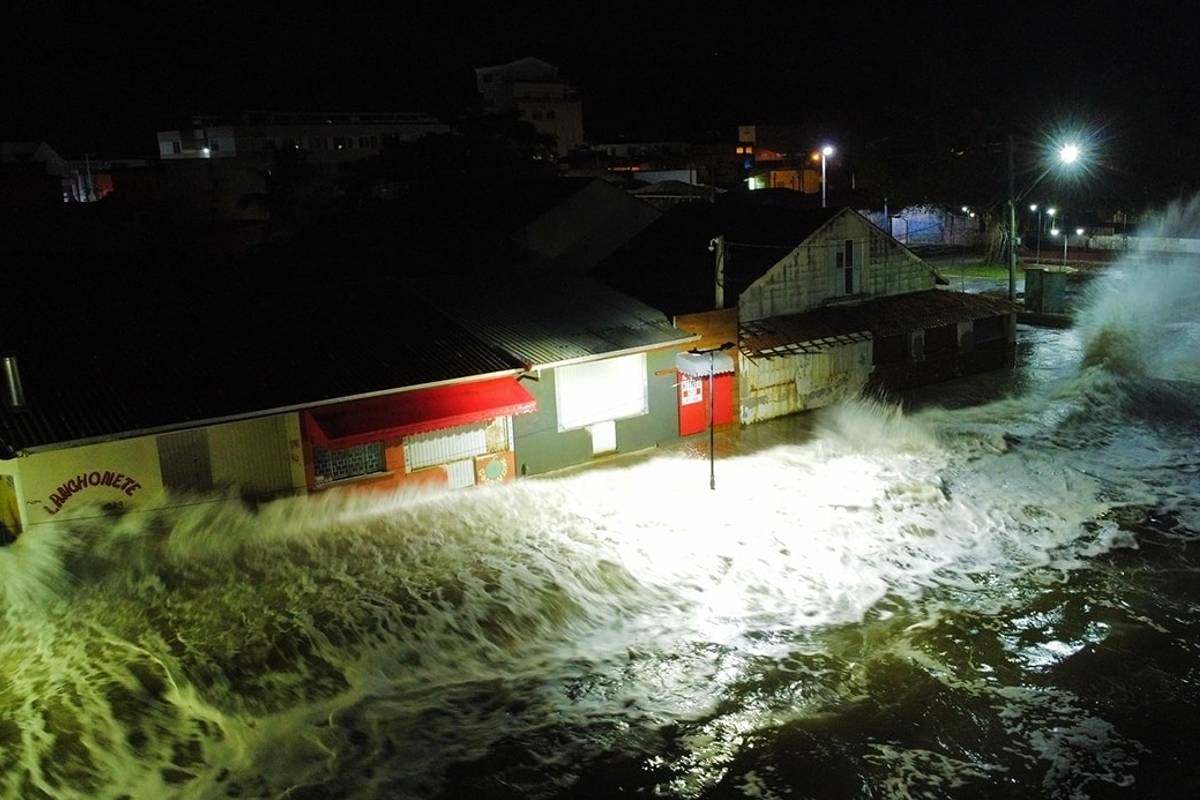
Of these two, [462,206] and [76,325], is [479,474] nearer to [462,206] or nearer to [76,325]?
[76,325]

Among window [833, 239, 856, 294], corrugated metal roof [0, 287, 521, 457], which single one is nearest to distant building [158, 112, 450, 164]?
corrugated metal roof [0, 287, 521, 457]

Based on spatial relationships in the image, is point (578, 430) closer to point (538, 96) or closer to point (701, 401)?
point (701, 401)

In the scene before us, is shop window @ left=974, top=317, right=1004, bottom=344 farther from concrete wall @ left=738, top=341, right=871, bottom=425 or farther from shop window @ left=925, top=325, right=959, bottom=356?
concrete wall @ left=738, top=341, right=871, bottom=425

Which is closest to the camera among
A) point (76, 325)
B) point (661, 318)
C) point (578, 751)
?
point (578, 751)

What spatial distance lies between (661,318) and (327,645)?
12040mm

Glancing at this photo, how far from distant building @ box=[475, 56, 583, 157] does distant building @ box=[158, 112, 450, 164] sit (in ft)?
36.4

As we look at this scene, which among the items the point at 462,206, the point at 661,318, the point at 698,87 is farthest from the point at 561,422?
the point at 698,87

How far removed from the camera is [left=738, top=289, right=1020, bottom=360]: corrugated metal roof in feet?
77.7

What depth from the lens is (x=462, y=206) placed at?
108 feet

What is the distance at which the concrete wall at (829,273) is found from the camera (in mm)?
24375

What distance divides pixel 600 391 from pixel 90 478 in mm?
10476

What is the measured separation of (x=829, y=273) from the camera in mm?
25609

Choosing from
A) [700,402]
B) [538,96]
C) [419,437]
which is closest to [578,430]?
[700,402]

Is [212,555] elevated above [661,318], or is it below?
below
